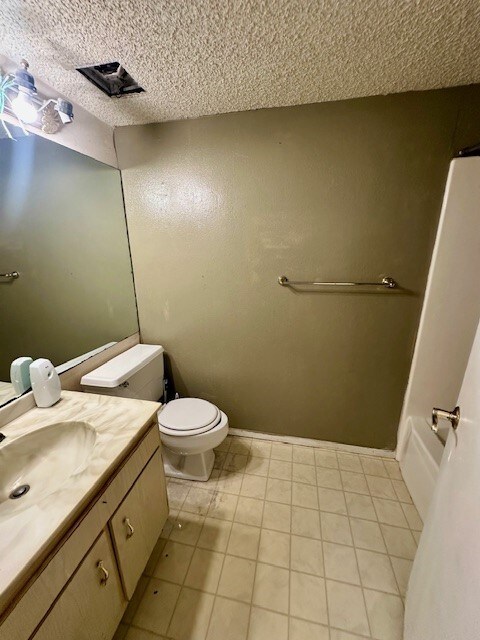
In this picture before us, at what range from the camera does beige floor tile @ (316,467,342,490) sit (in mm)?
1549

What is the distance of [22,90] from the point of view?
37.1 inches

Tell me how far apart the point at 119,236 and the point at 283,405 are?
159 centimetres

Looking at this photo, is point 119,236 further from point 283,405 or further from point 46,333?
point 283,405

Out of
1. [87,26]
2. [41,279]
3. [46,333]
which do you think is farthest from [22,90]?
[46,333]

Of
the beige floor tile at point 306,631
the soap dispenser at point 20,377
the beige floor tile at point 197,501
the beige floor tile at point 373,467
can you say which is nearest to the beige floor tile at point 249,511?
the beige floor tile at point 197,501

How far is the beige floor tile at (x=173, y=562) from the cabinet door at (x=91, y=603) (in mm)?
283

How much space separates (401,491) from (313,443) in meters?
0.55

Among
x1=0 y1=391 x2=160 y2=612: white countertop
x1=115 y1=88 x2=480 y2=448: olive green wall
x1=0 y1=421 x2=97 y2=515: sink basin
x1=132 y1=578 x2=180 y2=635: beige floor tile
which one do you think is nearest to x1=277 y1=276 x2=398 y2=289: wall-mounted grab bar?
x1=115 y1=88 x2=480 y2=448: olive green wall

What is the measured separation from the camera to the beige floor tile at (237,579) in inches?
41.5

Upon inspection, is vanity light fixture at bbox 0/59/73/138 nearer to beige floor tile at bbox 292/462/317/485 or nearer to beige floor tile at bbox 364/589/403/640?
beige floor tile at bbox 292/462/317/485

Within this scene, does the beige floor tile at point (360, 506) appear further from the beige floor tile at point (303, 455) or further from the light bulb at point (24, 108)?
the light bulb at point (24, 108)

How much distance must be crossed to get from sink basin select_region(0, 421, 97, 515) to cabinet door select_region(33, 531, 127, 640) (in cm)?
23

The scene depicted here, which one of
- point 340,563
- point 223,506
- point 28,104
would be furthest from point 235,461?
point 28,104

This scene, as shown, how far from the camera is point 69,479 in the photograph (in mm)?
708
